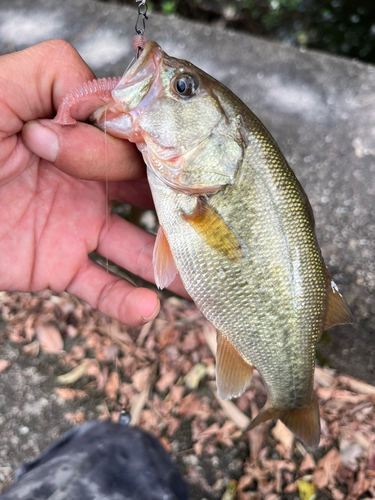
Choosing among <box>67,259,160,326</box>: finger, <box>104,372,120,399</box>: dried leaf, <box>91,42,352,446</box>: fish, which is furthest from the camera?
<box>104,372,120,399</box>: dried leaf

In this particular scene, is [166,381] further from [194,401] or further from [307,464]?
[307,464]

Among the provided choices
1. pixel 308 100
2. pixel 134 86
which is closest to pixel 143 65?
pixel 134 86

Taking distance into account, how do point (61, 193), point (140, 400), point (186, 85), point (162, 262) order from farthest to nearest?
point (140, 400) < point (61, 193) < point (162, 262) < point (186, 85)

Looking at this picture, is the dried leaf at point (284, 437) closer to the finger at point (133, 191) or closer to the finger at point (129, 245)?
the finger at point (129, 245)

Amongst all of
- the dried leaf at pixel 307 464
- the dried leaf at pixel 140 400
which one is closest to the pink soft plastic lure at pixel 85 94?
the dried leaf at pixel 140 400

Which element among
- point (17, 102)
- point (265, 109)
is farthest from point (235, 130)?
point (265, 109)

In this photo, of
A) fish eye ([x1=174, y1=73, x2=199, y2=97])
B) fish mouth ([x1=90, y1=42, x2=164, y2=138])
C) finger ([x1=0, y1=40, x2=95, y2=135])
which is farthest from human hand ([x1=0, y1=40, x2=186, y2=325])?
fish eye ([x1=174, y1=73, x2=199, y2=97])

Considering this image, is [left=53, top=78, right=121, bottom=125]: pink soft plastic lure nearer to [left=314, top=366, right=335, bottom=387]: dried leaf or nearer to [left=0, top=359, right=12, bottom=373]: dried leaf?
[left=0, top=359, right=12, bottom=373]: dried leaf
